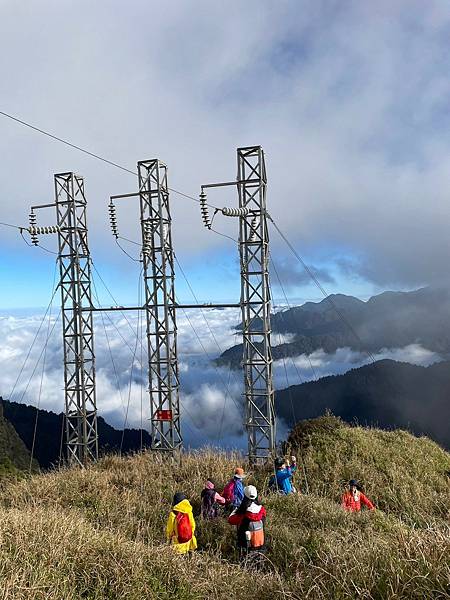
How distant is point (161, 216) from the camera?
19938mm

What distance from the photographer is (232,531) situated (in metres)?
9.24

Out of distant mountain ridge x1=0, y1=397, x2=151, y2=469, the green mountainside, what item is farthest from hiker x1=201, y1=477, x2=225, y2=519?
distant mountain ridge x1=0, y1=397, x2=151, y2=469

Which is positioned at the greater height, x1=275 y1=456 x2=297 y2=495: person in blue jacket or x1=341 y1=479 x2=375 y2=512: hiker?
x1=275 y1=456 x2=297 y2=495: person in blue jacket

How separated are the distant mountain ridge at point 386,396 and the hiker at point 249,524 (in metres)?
138

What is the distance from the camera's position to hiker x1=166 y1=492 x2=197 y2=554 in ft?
25.0

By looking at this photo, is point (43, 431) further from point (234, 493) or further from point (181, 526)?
point (181, 526)

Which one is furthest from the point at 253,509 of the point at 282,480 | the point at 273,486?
the point at 273,486

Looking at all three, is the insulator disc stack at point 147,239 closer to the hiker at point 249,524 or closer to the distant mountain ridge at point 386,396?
the hiker at point 249,524

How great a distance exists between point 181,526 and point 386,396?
166 metres

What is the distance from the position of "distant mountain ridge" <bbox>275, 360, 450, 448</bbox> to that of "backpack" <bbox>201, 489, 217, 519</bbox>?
135901mm

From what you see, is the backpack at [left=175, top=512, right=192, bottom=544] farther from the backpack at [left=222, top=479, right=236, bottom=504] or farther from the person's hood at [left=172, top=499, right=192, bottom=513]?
the backpack at [left=222, top=479, right=236, bottom=504]

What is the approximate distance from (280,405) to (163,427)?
180m

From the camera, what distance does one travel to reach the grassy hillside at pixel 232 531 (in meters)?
4.83

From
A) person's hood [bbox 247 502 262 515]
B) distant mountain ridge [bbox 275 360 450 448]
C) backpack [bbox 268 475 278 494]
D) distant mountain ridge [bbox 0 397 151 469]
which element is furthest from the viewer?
distant mountain ridge [bbox 275 360 450 448]
